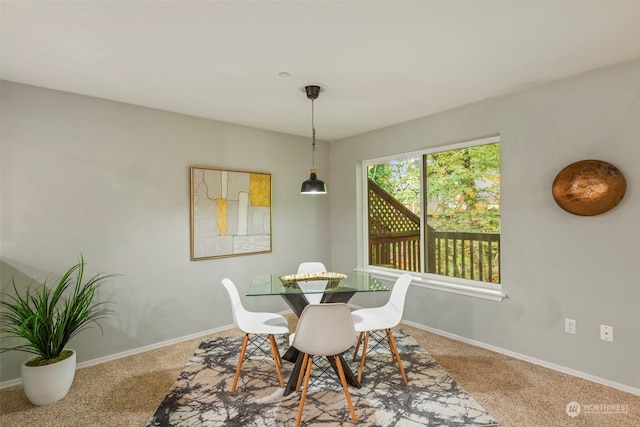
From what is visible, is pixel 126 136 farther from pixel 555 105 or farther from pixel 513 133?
pixel 555 105

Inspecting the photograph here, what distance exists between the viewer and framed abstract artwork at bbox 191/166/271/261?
3529 millimetres

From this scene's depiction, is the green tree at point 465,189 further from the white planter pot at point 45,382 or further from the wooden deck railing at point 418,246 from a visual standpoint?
the white planter pot at point 45,382

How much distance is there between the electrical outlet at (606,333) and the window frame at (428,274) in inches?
27.9

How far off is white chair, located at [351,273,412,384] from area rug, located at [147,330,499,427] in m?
0.16

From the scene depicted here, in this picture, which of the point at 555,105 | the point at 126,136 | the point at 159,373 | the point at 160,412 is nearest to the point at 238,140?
the point at 126,136

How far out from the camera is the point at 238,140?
152 inches

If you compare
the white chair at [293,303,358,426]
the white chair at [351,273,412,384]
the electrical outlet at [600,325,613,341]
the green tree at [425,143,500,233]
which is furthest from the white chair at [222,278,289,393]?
the electrical outlet at [600,325,613,341]

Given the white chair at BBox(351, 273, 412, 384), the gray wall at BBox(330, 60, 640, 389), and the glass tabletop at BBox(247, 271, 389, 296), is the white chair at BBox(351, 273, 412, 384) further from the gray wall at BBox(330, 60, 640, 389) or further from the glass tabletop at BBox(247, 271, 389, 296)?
the gray wall at BBox(330, 60, 640, 389)

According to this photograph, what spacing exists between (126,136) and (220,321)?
2.18m

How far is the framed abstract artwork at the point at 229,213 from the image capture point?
139 inches

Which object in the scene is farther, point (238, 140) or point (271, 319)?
point (238, 140)

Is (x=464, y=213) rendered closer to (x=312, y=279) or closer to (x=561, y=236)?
(x=561, y=236)

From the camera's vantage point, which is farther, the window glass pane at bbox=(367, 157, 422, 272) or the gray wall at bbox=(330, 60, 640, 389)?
the window glass pane at bbox=(367, 157, 422, 272)

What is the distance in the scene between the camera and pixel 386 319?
8.68 ft
